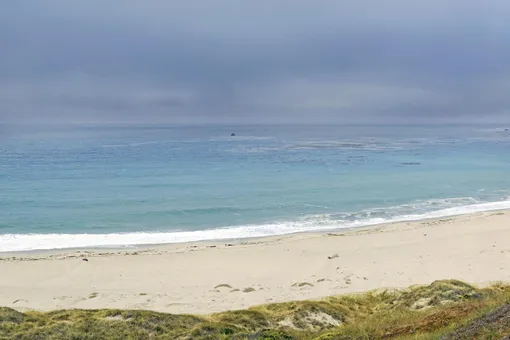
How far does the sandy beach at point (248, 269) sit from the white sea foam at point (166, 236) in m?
1.07

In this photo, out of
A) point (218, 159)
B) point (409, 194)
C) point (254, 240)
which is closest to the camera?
point (254, 240)

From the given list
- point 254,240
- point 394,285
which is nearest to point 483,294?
point 394,285

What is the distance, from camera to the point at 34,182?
34688mm

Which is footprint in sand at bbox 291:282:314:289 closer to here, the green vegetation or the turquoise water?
the green vegetation

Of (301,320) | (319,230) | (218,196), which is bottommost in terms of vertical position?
(319,230)

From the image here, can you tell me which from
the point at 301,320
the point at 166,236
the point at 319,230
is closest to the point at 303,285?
the point at 301,320

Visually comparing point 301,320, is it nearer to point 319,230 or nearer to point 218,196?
point 319,230

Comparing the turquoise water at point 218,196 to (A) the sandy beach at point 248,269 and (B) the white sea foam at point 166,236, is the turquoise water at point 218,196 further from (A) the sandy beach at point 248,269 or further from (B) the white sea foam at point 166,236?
(A) the sandy beach at point 248,269

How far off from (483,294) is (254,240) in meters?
10.2

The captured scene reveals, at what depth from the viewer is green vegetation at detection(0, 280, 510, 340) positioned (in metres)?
7.53

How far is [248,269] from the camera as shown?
49.0ft

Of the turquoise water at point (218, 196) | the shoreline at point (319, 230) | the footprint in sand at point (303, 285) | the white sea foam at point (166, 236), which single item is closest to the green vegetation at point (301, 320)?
the footprint in sand at point (303, 285)

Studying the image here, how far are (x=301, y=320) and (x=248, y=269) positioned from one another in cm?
572

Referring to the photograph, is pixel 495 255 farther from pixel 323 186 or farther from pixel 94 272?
pixel 323 186
